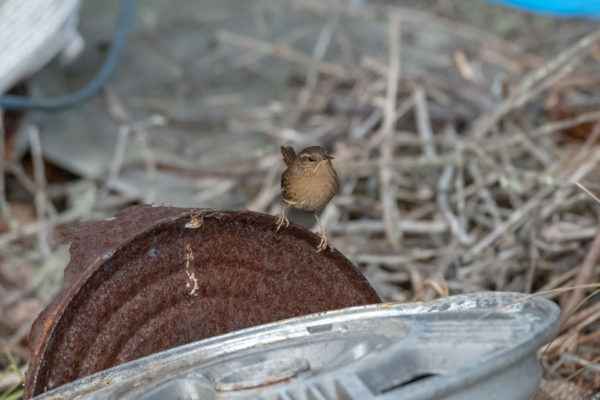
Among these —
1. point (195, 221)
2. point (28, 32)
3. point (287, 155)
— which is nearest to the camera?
point (195, 221)

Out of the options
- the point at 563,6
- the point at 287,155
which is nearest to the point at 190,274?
the point at 287,155

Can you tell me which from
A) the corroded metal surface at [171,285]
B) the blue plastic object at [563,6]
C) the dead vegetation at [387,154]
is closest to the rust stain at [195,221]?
the corroded metal surface at [171,285]

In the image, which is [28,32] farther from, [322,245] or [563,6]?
[563,6]

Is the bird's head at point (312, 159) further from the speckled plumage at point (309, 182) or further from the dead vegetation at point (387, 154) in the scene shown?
the dead vegetation at point (387, 154)

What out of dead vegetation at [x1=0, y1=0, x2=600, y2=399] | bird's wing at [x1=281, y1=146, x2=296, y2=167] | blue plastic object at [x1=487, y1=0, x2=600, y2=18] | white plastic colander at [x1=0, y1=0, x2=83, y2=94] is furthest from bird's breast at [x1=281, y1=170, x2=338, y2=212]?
blue plastic object at [x1=487, y1=0, x2=600, y2=18]

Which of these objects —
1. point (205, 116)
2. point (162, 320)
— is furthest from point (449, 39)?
point (162, 320)

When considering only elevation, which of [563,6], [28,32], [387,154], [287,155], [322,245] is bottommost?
[322,245]

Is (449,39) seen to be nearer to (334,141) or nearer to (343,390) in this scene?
(334,141)
